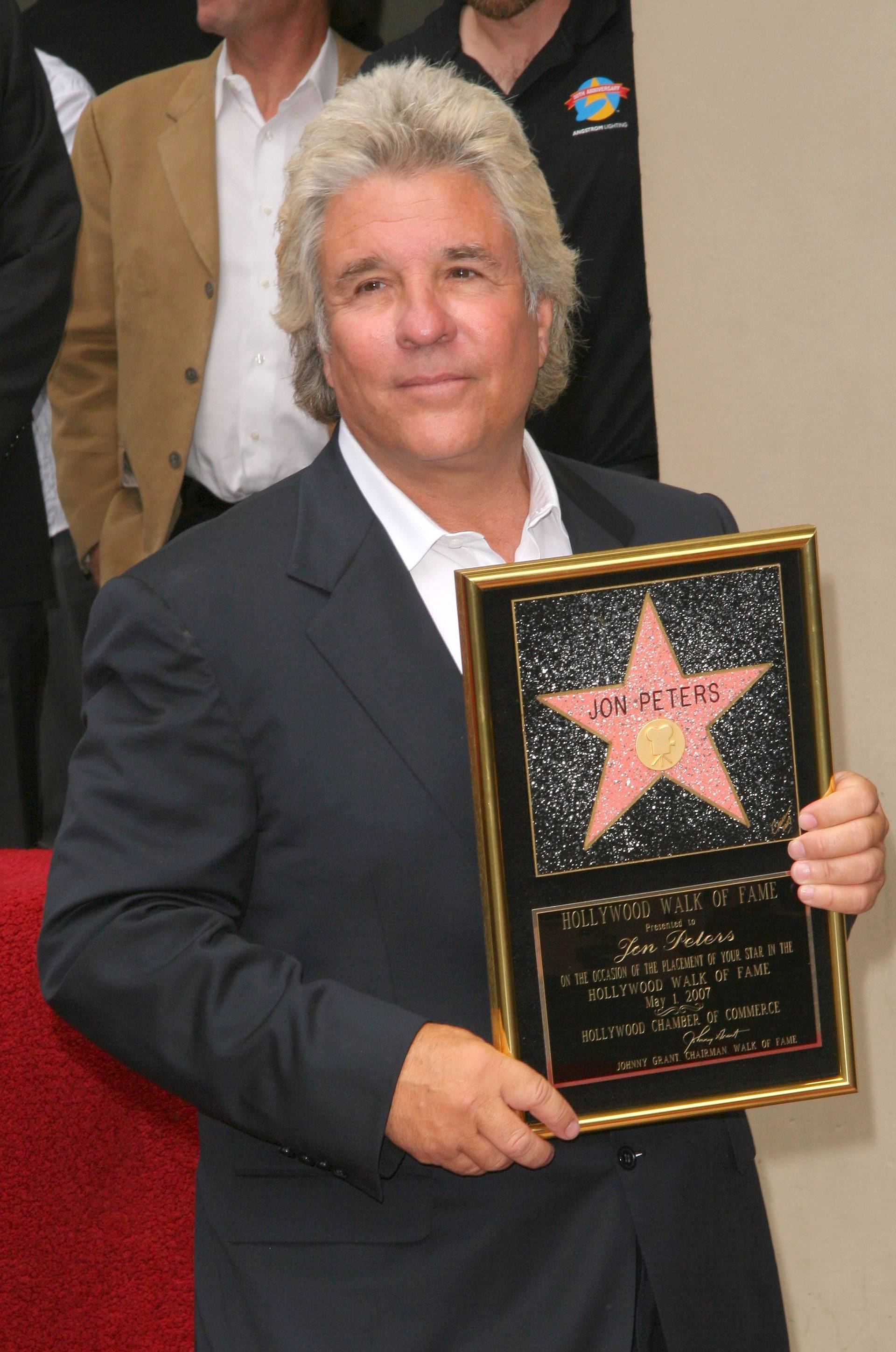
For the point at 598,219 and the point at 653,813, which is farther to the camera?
the point at 598,219

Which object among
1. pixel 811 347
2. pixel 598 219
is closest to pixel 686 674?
pixel 811 347

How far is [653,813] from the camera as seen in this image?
1.22 metres

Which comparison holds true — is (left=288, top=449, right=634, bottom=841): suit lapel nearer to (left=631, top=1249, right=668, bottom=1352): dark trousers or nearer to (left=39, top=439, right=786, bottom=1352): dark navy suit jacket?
(left=39, top=439, right=786, bottom=1352): dark navy suit jacket

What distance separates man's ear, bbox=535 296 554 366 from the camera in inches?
62.4

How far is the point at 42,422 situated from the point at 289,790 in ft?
7.57

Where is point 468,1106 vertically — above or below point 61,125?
below

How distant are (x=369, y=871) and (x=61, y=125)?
2.58 metres

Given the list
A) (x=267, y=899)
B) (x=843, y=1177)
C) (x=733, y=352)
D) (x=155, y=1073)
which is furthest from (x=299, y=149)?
(x=843, y=1177)

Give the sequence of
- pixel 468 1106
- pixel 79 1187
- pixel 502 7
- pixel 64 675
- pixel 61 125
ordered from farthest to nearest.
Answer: pixel 64 675 < pixel 61 125 < pixel 502 7 < pixel 79 1187 < pixel 468 1106

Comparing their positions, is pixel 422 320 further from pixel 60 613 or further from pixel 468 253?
pixel 60 613

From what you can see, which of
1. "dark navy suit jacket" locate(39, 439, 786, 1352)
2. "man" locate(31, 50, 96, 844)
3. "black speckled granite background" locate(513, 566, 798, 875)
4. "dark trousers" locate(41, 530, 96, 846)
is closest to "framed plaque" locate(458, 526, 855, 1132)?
"black speckled granite background" locate(513, 566, 798, 875)

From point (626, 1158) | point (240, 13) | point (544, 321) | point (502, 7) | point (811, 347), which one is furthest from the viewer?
point (240, 13)

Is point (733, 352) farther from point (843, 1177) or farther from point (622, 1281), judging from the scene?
point (622, 1281)

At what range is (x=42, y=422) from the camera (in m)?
3.36
